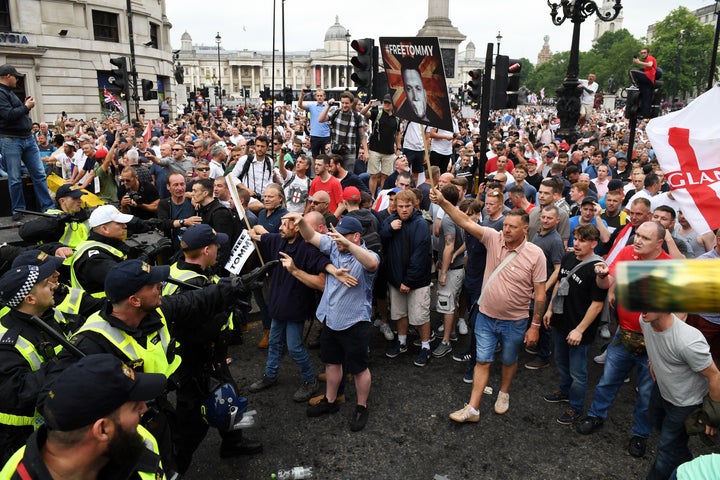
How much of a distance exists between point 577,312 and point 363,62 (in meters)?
7.38

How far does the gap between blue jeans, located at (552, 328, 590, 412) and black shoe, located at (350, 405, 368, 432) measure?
6.49ft

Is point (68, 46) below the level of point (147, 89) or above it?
above

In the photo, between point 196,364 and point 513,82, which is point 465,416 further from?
point 513,82

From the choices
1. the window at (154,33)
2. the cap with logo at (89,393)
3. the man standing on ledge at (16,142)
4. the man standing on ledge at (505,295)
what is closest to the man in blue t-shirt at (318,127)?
the man standing on ledge at (16,142)

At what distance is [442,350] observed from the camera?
6316mm

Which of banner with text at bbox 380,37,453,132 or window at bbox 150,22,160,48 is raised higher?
window at bbox 150,22,160,48

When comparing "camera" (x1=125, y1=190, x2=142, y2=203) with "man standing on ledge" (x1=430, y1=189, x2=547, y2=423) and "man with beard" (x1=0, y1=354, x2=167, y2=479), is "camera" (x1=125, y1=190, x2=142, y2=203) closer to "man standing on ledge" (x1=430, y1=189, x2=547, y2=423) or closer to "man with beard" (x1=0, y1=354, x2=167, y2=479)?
"man standing on ledge" (x1=430, y1=189, x2=547, y2=423)

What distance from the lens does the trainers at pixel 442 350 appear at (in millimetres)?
6293

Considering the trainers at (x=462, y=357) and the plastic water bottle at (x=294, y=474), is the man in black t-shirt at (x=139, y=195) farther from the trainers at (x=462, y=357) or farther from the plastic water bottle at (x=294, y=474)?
the plastic water bottle at (x=294, y=474)

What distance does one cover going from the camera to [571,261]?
5.05 metres

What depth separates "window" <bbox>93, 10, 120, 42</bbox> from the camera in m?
31.5

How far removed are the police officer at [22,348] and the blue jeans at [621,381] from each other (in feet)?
14.5

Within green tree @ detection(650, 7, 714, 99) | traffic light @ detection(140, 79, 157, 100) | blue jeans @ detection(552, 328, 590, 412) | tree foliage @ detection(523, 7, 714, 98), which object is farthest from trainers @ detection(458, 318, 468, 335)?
green tree @ detection(650, 7, 714, 99)

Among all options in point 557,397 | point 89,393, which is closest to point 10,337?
point 89,393
